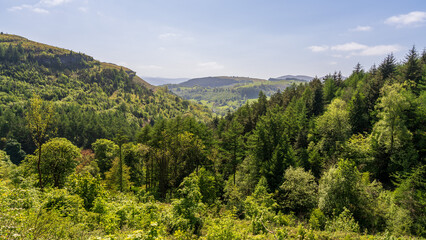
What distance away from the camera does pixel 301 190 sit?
27125 millimetres

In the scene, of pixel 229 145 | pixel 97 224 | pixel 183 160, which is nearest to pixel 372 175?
pixel 229 145

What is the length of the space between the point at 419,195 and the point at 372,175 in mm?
14231

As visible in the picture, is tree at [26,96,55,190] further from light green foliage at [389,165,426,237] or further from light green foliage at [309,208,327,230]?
light green foliage at [389,165,426,237]

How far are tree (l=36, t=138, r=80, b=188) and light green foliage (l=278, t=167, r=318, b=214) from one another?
1306 inches

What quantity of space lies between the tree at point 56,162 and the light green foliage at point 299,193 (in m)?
33.2

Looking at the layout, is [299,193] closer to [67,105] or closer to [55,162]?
[55,162]

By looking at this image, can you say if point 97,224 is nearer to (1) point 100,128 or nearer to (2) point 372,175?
(2) point 372,175

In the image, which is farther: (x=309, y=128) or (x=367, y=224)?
(x=309, y=128)

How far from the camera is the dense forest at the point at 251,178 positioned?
11.9 meters

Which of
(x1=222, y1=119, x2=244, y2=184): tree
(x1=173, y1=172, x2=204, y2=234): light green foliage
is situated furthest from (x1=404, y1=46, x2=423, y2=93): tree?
(x1=173, y1=172, x2=204, y2=234): light green foliage

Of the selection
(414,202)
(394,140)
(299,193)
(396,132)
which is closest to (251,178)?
(299,193)

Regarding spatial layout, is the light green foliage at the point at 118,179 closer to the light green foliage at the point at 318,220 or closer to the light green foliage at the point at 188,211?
the light green foliage at the point at 188,211

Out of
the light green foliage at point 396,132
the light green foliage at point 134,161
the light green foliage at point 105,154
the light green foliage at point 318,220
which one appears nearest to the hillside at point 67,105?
the light green foliage at point 105,154

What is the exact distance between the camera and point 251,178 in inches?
1404
